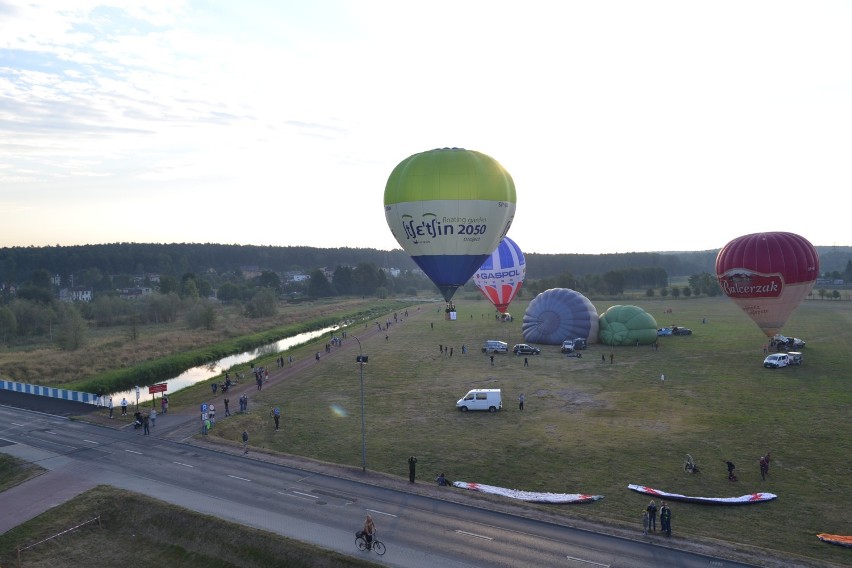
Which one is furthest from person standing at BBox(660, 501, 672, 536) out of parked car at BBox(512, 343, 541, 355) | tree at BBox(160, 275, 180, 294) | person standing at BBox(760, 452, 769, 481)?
tree at BBox(160, 275, 180, 294)

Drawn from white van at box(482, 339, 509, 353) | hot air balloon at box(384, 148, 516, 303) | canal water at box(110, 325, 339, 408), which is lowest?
canal water at box(110, 325, 339, 408)

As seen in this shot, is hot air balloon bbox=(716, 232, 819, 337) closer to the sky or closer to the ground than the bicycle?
closer to the sky

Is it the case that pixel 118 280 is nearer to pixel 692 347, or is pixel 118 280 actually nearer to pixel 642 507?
pixel 692 347

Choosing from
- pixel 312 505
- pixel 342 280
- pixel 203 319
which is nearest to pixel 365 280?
pixel 342 280

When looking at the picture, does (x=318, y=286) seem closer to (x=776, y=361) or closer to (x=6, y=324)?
(x=6, y=324)

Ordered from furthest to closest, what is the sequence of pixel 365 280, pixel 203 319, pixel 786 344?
pixel 365 280 → pixel 203 319 → pixel 786 344

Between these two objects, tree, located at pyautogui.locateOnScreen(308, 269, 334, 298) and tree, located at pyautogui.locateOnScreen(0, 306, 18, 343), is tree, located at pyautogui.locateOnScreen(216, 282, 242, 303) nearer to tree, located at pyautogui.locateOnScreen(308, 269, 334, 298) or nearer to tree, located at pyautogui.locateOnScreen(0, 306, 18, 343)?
tree, located at pyautogui.locateOnScreen(308, 269, 334, 298)

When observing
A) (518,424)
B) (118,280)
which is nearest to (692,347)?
(518,424)
